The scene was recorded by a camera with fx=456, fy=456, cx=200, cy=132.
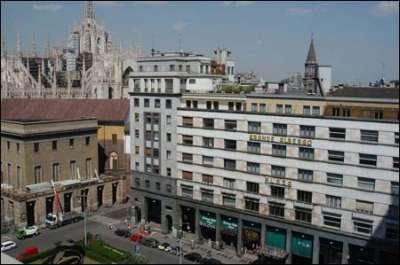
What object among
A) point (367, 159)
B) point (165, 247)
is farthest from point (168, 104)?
point (367, 159)

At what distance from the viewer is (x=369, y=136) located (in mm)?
52531

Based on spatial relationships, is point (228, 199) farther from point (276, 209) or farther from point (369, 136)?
point (369, 136)

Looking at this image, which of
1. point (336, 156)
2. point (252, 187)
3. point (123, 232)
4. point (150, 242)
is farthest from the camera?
point (123, 232)

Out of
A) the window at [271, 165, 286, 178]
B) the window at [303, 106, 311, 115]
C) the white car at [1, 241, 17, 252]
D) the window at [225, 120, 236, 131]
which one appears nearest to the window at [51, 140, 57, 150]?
the white car at [1, 241, 17, 252]

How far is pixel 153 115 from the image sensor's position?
238ft

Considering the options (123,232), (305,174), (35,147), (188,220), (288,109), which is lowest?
(123,232)

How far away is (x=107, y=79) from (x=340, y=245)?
93.0 metres

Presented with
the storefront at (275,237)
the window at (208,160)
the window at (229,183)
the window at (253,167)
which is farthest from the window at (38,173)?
the storefront at (275,237)

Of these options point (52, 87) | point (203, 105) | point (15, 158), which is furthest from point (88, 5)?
point (203, 105)

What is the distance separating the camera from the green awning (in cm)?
5807

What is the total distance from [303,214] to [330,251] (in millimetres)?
5500

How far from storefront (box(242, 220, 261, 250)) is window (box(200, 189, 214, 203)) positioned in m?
6.34

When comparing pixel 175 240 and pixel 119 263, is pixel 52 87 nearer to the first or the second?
pixel 175 240

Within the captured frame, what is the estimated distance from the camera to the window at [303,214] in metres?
57.8
